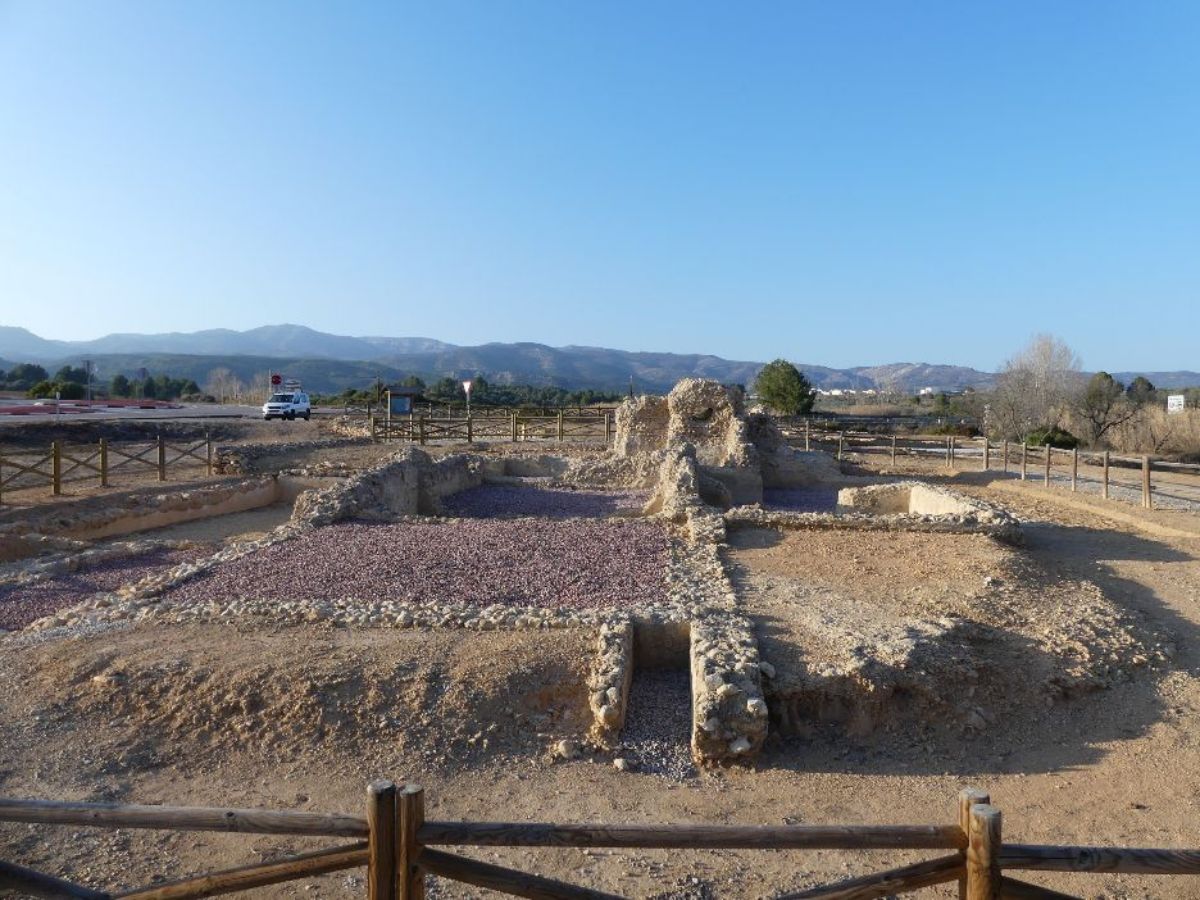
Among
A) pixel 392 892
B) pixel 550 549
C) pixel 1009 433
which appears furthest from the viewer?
pixel 1009 433

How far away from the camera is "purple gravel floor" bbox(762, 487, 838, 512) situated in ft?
63.6

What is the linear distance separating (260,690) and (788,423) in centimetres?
3626

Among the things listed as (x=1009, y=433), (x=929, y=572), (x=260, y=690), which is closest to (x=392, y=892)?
(x=260, y=690)

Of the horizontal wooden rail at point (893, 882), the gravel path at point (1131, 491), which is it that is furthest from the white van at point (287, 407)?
the horizontal wooden rail at point (893, 882)

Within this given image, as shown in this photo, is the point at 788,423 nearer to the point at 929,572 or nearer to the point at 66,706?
the point at 929,572

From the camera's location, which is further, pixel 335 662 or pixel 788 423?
pixel 788 423

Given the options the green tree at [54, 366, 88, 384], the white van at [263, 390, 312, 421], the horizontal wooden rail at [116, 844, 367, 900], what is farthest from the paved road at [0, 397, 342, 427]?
the horizontal wooden rail at [116, 844, 367, 900]

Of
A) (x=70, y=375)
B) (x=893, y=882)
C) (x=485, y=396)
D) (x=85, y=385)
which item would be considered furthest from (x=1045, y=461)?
(x=70, y=375)

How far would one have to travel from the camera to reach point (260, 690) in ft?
22.4

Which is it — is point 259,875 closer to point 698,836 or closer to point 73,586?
point 698,836

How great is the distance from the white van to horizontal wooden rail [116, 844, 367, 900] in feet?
135

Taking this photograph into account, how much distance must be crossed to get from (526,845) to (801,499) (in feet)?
60.6

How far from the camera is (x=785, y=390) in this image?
51.8m

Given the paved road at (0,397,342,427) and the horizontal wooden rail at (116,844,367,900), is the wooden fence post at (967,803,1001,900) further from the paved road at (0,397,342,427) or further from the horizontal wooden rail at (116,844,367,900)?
the paved road at (0,397,342,427)
